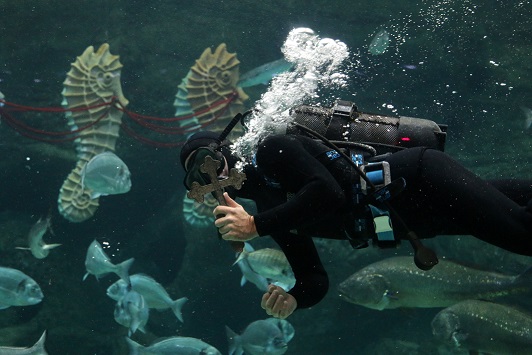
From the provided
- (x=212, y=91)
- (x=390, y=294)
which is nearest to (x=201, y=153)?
(x=390, y=294)

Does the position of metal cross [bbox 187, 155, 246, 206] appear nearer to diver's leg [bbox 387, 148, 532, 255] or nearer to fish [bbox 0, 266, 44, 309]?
diver's leg [bbox 387, 148, 532, 255]

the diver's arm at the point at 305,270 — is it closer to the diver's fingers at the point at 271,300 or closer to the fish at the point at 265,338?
the diver's fingers at the point at 271,300

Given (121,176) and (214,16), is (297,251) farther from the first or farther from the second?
(214,16)

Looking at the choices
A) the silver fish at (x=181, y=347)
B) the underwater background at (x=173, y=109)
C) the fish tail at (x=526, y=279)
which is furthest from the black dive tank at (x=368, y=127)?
the underwater background at (x=173, y=109)

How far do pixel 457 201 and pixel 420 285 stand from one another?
411cm

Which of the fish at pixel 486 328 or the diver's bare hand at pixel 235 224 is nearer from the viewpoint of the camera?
the diver's bare hand at pixel 235 224

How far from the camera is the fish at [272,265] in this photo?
6.45m

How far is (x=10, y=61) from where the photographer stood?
417 inches

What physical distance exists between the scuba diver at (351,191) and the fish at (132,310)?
4221 millimetres

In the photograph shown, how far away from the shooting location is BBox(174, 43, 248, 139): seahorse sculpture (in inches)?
325

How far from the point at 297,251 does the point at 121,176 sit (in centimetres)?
466

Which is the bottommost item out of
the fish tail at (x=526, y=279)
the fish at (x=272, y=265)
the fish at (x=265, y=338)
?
the fish at (x=265, y=338)

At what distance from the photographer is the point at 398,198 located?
8.80 ft

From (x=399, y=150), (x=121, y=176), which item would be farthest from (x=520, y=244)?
(x=121, y=176)
